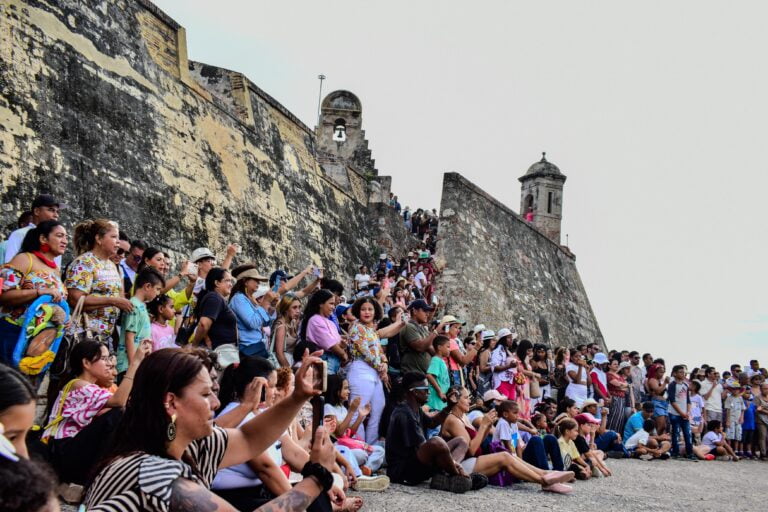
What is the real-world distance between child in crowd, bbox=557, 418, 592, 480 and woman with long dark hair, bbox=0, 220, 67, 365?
625 centimetres

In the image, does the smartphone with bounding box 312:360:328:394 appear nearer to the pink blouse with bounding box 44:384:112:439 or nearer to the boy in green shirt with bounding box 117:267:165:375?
the pink blouse with bounding box 44:384:112:439

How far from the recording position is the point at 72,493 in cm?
441

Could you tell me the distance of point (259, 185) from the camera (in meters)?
14.2

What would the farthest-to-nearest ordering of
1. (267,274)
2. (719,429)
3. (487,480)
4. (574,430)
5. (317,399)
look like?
(719,429), (267,274), (574,430), (487,480), (317,399)

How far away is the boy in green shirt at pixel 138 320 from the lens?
6.09 metres

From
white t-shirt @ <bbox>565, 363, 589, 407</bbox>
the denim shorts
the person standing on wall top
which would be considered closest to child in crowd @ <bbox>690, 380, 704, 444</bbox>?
the denim shorts

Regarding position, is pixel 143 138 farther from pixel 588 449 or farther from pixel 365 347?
pixel 588 449

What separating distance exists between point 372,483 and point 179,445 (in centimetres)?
391

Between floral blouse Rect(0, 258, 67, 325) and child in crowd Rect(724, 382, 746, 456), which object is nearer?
floral blouse Rect(0, 258, 67, 325)

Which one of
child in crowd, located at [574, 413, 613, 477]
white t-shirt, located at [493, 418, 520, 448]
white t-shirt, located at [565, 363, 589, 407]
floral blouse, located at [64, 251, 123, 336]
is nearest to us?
floral blouse, located at [64, 251, 123, 336]

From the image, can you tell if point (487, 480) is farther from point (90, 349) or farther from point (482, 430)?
point (90, 349)

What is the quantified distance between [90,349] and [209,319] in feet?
5.90

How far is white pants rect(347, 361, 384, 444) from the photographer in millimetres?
7680

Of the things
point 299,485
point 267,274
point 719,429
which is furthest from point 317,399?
point 719,429
